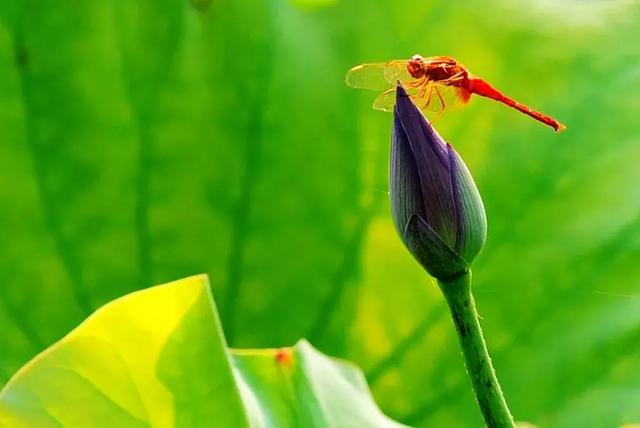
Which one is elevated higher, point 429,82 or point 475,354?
point 429,82

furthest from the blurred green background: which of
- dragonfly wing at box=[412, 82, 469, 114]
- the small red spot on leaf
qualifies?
the small red spot on leaf

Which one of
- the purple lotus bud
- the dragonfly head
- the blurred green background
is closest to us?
the purple lotus bud

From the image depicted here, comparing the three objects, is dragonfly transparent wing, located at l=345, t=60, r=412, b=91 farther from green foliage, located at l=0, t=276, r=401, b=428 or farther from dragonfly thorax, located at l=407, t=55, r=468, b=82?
green foliage, located at l=0, t=276, r=401, b=428

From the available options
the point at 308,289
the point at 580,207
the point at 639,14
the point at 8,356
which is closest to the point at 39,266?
the point at 8,356

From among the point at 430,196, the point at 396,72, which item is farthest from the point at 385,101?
the point at 430,196

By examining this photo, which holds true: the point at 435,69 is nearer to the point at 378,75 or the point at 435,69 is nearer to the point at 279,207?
the point at 378,75

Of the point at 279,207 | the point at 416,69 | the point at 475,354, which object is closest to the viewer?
the point at 475,354

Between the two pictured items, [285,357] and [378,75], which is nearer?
[285,357]
